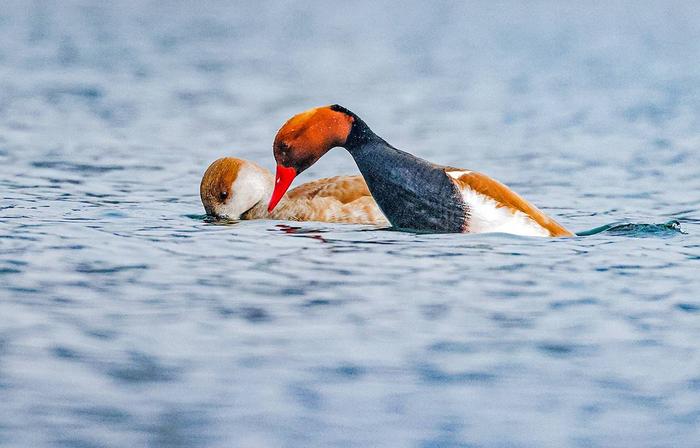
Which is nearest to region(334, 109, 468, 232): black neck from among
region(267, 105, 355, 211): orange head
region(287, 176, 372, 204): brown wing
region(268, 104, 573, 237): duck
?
region(268, 104, 573, 237): duck

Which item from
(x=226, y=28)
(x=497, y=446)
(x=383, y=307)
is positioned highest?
(x=226, y=28)

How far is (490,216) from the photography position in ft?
31.7

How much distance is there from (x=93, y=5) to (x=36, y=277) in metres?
20.1

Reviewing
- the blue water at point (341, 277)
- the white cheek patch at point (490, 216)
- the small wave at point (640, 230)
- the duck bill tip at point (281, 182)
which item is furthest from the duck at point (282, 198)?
the small wave at point (640, 230)

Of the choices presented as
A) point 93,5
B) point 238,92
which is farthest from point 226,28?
point 238,92

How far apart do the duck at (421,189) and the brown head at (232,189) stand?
1244 millimetres

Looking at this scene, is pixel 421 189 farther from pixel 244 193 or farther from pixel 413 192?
pixel 244 193

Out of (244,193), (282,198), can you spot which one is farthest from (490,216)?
(244,193)

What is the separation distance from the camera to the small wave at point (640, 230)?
402 inches

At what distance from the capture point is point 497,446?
5.47m

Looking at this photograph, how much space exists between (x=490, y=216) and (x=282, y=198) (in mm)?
2089

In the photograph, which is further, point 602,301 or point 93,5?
point 93,5

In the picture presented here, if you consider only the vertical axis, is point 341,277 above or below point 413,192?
below

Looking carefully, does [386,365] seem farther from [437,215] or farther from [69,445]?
[437,215]
